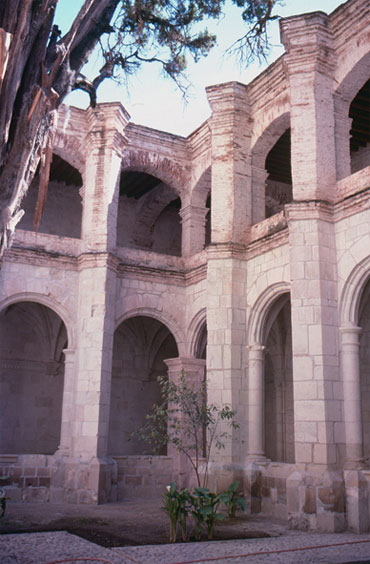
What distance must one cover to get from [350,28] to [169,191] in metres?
7.08

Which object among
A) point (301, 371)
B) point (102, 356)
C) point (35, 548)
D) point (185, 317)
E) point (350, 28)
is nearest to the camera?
point (35, 548)

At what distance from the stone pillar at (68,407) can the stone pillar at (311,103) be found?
19.0 ft

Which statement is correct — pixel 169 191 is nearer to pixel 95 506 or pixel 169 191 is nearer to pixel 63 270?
pixel 63 270

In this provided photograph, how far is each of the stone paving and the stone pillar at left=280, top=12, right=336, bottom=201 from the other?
537 centimetres

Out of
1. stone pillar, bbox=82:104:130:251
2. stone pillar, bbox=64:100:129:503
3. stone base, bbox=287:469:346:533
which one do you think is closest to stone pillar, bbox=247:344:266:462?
stone base, bbox=287:469:346:533

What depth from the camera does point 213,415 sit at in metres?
11.3

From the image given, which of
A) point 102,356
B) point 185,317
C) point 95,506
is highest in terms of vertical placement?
point 185,317

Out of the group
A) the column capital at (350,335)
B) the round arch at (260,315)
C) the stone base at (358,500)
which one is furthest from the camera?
the round arch at (260,315)

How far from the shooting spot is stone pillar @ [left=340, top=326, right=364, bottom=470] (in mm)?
8911

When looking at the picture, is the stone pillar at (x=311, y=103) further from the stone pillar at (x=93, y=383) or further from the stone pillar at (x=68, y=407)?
the stone pillar at (x=68, y=407)

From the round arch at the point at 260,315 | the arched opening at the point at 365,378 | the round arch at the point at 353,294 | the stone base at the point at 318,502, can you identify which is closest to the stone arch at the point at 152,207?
the round arch at the point at 260,315

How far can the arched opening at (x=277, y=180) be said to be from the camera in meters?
14.6

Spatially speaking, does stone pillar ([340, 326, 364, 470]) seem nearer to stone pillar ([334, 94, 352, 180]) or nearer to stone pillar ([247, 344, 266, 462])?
stone pillar ([247, 344, 266, 462])

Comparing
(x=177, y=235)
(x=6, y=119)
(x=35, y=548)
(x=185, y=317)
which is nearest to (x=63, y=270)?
(x=185, y=317)
